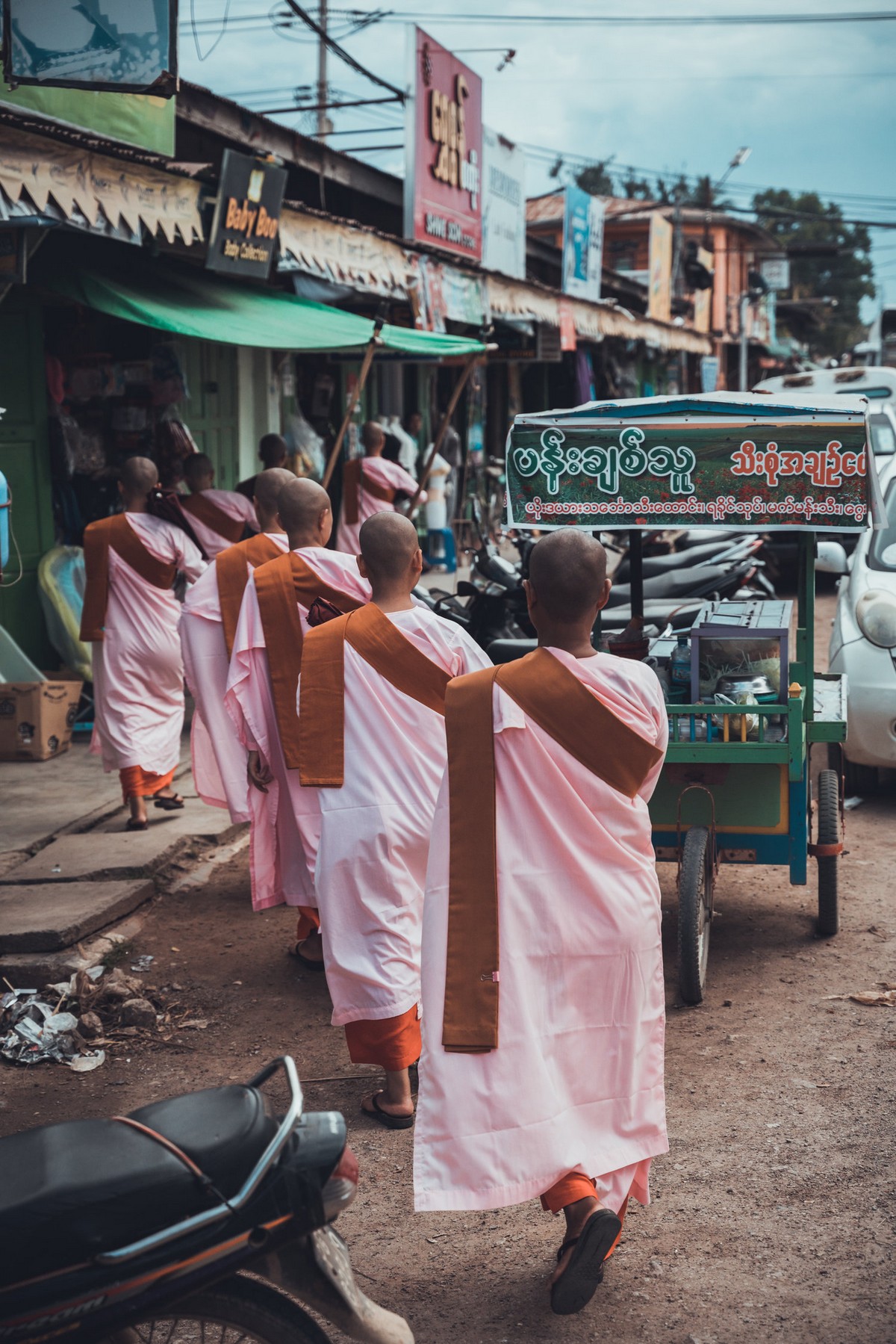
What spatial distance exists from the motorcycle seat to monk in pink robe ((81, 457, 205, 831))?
15.1ft

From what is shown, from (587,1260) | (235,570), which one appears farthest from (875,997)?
(235,570)

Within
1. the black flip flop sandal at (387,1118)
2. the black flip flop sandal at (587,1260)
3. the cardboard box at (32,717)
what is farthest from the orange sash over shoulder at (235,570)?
the black flip flop sandal at (587,1260)

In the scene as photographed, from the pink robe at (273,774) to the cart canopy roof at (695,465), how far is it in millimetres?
678

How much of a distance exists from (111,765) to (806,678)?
11.5ft

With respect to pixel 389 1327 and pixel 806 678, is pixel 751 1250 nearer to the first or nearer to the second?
pixel 389 1327

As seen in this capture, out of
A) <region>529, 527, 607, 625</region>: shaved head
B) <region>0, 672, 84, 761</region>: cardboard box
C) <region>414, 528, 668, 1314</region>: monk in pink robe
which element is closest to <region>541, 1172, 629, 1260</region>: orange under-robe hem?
<region>414, 528, 668, 1314</region>: monk in pink robe

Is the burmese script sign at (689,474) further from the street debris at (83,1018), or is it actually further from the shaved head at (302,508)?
the street debris at (83,1018)

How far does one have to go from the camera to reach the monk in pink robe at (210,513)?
7980mm

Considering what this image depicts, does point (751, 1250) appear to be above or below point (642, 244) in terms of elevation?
below

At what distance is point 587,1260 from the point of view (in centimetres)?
286

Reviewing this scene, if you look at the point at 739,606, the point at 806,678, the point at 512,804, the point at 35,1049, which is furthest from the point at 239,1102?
the point at 739,606

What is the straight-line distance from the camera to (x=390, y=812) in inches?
150

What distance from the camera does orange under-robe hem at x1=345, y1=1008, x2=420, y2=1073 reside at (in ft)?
12.6

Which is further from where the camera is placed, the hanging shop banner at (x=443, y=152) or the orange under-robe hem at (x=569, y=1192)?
the hanging shop banner at (x=443, y=152)
